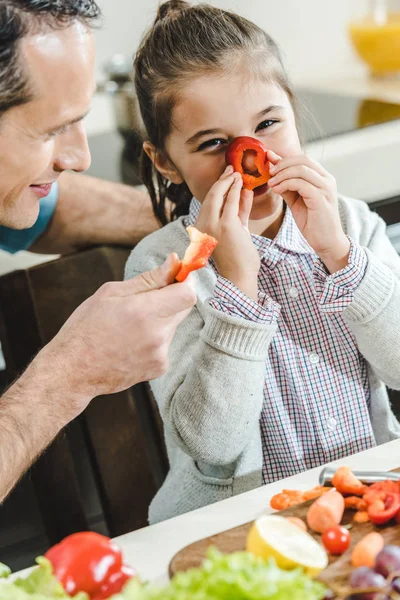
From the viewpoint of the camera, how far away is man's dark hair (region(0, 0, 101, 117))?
4.00 ft

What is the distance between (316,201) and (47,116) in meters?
0.47

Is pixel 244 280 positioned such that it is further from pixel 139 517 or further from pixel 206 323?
pixel 139 517

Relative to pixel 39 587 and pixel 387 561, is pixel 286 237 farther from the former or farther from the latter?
pixel 39 587

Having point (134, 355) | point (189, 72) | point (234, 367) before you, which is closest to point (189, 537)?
point (134, 355)

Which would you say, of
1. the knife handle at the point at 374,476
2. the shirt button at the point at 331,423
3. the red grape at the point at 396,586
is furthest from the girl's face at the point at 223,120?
the red grape at the point at 396,586

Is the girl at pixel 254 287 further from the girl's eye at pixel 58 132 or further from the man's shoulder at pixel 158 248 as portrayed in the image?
the girl's eye at pixel 58 132

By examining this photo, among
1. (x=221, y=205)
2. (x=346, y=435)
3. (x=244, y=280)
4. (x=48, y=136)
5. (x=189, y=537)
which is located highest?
(x=48, y=136)

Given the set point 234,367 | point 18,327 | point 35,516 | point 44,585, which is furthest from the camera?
point 35,516

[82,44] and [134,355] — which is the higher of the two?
[82,44]

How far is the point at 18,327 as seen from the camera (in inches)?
66.1

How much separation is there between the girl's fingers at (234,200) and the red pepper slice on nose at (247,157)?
→ 2cm

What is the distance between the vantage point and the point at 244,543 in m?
1.04

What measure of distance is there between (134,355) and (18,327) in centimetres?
50

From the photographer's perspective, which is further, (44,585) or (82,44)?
(82,44)
